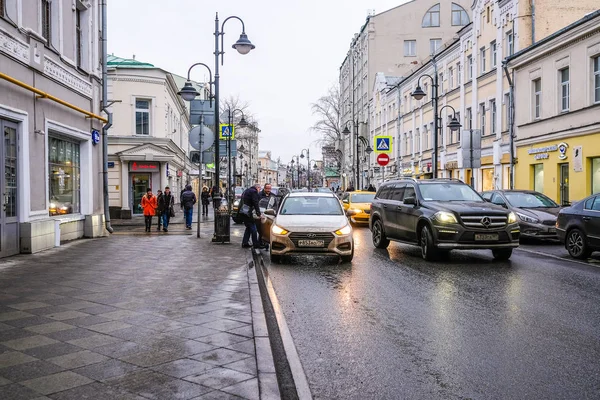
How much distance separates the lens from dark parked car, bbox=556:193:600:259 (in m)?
12.0

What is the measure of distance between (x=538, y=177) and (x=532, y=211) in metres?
10.8

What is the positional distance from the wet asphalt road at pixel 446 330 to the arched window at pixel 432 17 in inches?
2058

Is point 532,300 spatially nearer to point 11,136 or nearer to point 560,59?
point 11,136

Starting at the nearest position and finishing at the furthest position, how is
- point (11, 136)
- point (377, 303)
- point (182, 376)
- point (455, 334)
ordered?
point (182, 376)
point (455, 334)
point (377, 303)
point (11, 136)

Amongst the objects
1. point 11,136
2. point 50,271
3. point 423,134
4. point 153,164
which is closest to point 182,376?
point 50,271

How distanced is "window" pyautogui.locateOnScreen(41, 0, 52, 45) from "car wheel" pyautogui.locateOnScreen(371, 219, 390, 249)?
9694mm

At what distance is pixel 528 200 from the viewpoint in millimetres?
17641

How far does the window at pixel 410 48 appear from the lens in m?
61.0

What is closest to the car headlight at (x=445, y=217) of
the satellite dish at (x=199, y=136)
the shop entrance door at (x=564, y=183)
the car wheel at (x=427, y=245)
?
the car wheel at (x=427, y=245)

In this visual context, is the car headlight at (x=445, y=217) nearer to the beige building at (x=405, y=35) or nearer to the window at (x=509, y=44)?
the window at (x=509, y=44)

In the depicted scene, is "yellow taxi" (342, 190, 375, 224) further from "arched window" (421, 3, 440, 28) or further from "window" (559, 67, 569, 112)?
"arched window" (421, 3, 440, 28)

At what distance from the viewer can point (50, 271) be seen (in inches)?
402

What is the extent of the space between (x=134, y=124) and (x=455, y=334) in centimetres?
3005

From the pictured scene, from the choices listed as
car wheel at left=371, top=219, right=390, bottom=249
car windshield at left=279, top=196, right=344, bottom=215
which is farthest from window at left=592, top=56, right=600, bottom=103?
car windshield at left=279, top=196, right=344, bottom=215
